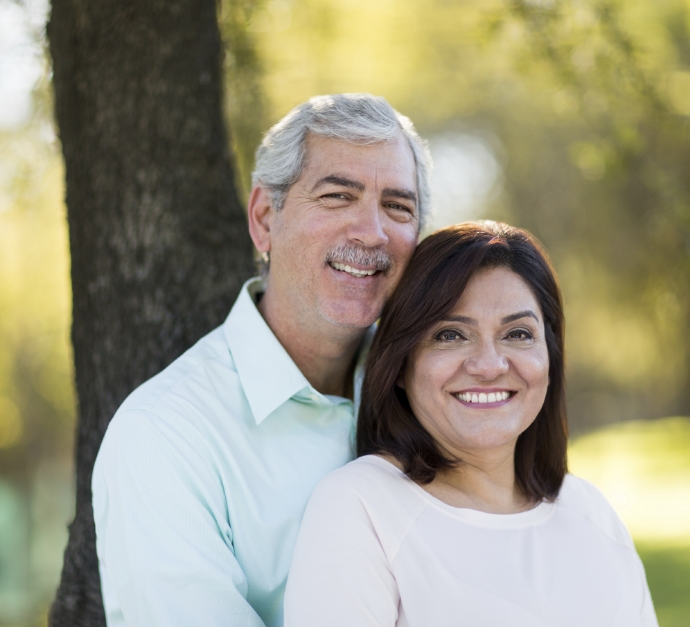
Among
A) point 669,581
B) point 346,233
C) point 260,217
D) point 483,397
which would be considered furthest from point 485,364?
point 669,581

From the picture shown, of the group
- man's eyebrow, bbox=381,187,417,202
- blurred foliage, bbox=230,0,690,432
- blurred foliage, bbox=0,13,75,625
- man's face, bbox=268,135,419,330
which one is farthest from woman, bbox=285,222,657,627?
blurred foliage, bbox=0,13,75,625

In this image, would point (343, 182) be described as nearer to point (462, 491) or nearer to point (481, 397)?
point (481, 397)

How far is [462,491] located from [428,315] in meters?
0.56

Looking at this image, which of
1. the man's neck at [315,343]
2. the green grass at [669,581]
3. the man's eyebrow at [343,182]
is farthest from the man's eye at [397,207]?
the green grass at [669,581]

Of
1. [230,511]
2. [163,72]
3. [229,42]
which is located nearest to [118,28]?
[163,72]

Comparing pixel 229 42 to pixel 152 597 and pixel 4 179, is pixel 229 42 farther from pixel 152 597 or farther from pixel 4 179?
pixel 152 597

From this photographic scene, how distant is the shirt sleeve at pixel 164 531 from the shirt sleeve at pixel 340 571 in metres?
0.20

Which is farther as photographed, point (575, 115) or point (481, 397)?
point (575, 115)

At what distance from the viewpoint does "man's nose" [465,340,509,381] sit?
2283 mm

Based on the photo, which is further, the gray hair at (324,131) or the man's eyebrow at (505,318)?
the gray hair at (324,131)

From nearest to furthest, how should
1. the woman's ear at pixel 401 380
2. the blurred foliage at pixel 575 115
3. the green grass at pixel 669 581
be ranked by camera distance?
the woman's ear at pixel 401 380
the blurred foliage at pixel 575 115
the green grass at pixel 669 581

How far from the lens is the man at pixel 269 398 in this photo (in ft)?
6.91

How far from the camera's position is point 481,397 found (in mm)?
2330

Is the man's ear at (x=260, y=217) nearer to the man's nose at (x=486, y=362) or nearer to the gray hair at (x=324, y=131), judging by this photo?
the gray hair at (x=324, y=131)
